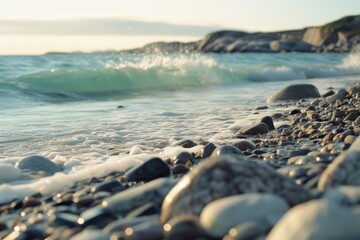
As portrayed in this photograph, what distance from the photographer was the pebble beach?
1.51 m

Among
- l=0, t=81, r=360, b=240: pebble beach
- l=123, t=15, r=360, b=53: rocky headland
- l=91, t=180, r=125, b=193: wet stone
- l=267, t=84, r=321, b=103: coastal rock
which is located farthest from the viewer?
l=123, t=15, r=360, b=53: rocky headland

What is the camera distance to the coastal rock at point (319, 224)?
1330 millimetres

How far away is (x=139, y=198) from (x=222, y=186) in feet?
1.39

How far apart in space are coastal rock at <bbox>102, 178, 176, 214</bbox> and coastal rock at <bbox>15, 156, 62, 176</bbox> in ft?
4.92

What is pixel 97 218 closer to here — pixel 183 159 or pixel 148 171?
pixel 148 171

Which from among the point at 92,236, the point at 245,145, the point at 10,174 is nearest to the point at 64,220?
the point at 92,236

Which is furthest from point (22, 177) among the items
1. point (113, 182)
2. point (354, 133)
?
point (354, 133)

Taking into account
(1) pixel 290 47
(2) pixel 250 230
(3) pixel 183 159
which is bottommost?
(1) pixel 290 47

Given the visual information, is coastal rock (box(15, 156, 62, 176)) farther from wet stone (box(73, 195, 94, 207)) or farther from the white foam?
wet stone (box(73, 195, 94, 207))

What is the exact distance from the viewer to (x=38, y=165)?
3.59 m

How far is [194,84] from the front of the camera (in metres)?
15.5

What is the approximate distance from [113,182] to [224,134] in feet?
8.11

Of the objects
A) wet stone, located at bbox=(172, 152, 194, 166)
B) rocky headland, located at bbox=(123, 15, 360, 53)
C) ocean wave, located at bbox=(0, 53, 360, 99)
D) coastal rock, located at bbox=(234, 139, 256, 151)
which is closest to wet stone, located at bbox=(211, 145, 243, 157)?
wet stone, located at bbox=(172, 152, 194, 166)

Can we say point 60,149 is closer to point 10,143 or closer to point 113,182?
→ point 10,143
